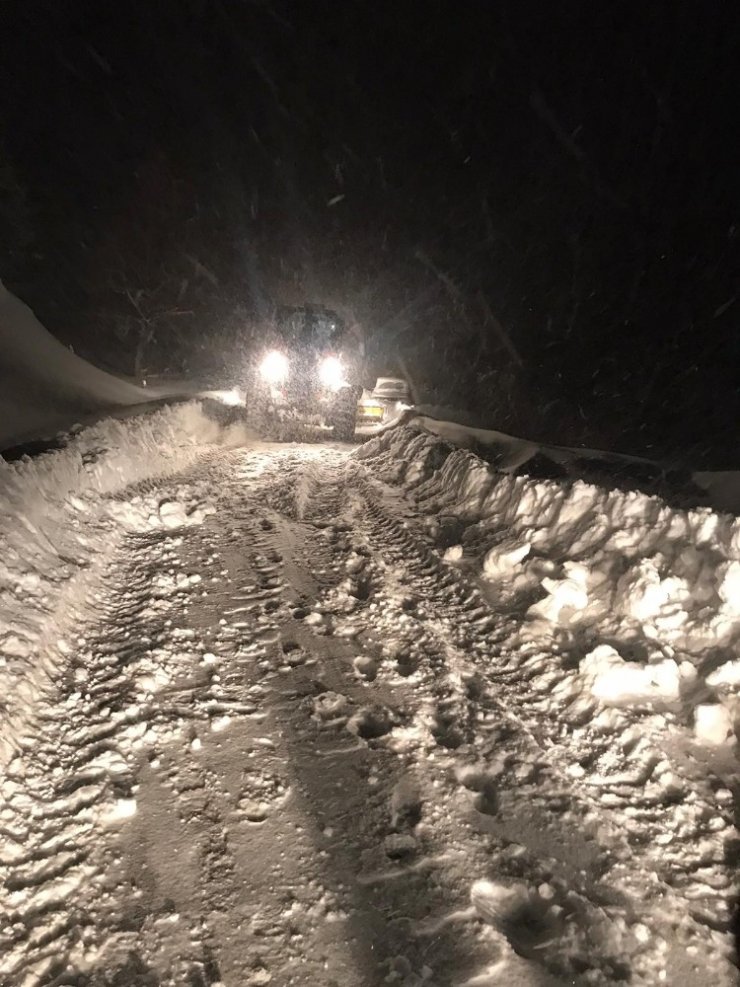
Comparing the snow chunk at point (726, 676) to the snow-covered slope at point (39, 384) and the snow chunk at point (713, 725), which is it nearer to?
the snow chunk at point (713, 725)

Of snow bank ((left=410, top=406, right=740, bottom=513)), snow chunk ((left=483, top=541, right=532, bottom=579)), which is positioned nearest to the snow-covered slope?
snow chunk ((left=483, top=541, right=532, bottom=579))

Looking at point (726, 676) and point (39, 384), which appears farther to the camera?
point (39, 384)

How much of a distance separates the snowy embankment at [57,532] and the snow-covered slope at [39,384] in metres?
0.82

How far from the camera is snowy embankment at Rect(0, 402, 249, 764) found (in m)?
3.96

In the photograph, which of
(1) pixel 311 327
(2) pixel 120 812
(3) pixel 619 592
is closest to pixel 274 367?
(1) pixel 311 327

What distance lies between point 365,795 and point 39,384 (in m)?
9.83

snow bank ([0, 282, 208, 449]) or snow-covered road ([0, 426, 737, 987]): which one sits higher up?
snow bank ([0, 282, 208, 449])

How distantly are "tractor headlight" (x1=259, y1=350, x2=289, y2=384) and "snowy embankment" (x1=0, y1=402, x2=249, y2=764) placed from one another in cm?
620

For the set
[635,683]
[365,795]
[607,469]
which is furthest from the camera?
[607,469]

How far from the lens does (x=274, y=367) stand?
15.9 m

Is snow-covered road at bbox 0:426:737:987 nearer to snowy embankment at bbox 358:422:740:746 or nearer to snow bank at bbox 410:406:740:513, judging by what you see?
snowy embankment at bbox 358:422:740:746

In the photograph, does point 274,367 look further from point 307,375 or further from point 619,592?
point 619,592

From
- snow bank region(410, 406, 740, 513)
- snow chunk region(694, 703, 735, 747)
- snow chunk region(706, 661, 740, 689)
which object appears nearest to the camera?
snow chunk region(694, 703, 735, 747)

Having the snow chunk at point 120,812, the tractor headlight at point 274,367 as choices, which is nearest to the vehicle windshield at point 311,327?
the tractor headlight at point 274,367
